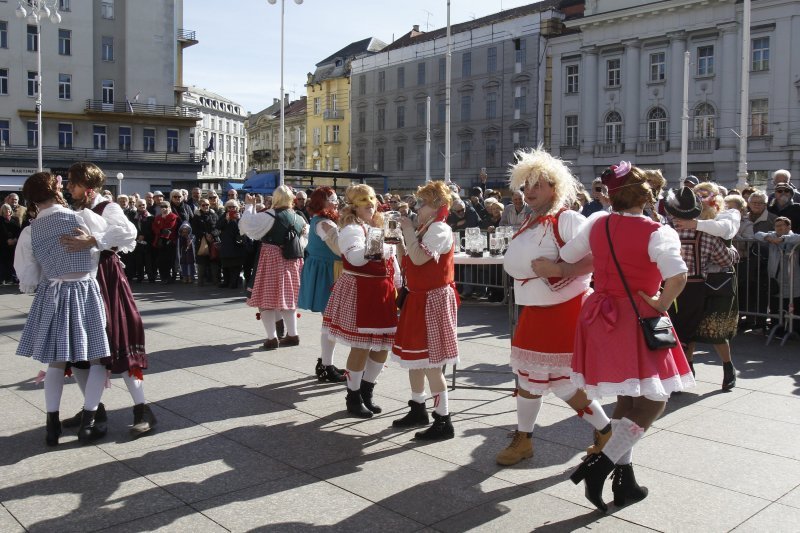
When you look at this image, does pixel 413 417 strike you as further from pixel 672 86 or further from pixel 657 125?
pixel 657 125

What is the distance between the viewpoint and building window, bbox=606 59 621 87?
48062 mm

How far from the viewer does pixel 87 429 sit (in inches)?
220

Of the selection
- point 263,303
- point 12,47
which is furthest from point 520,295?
point 12,47

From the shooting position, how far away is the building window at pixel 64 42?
52312mm

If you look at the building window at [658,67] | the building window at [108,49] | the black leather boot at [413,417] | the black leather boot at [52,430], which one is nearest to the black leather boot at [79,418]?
the black leather boot at [52,430]

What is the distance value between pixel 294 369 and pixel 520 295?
3.70 metres

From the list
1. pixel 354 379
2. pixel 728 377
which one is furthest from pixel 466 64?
pixel 354 379

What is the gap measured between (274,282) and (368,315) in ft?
10.6

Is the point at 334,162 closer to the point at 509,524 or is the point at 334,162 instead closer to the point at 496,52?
the point at 496,52

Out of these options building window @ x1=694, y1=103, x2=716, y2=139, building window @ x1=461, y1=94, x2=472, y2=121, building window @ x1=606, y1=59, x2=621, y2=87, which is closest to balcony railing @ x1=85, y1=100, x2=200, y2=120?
building window @ x1=461, y1=94, x2=472, y2=121

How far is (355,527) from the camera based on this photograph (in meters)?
4.14

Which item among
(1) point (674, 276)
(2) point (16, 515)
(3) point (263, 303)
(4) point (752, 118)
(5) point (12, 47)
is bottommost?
(2) point (16, 515)

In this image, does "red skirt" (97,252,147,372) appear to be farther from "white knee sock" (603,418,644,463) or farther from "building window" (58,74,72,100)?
"building window" (58,74,72,100)

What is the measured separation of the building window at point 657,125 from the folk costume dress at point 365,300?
42.6m
